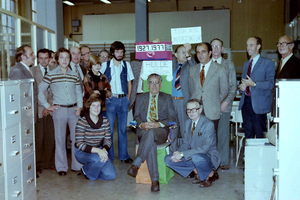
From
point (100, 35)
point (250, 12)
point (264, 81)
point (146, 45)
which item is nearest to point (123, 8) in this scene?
point (100, 35)

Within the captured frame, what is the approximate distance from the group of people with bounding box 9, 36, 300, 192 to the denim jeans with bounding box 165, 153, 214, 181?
1 centimetres

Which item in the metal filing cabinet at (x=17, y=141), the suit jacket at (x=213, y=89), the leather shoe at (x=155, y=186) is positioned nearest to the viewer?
the metal filing cabinet at (x=17, y=141)

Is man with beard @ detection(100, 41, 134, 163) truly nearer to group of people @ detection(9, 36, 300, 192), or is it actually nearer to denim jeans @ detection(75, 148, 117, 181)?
group of people @ detection(9, 36, 300, 192)

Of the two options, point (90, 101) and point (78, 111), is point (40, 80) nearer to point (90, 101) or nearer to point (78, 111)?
point (78, 111)

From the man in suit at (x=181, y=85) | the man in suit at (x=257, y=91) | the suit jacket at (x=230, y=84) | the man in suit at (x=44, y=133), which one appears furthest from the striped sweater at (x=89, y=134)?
the man in suit at (x=257, y=91)

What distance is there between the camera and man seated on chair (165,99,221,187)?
3.73 metres

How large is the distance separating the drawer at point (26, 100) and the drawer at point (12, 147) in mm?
200

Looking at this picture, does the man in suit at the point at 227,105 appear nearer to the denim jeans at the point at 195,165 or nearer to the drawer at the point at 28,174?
the denim jeans at the point at 195,165

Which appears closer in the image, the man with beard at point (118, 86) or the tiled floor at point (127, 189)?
the tiled floor at point (127, 189)

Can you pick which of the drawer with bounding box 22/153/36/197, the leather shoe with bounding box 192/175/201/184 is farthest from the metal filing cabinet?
the leather shoe with bounding box 192/175/201/184

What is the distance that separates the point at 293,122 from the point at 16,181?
2222mm

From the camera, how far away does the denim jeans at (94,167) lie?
3975 millimetres

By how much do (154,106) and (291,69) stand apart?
167cm

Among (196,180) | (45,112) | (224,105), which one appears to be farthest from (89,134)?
(224,105)
